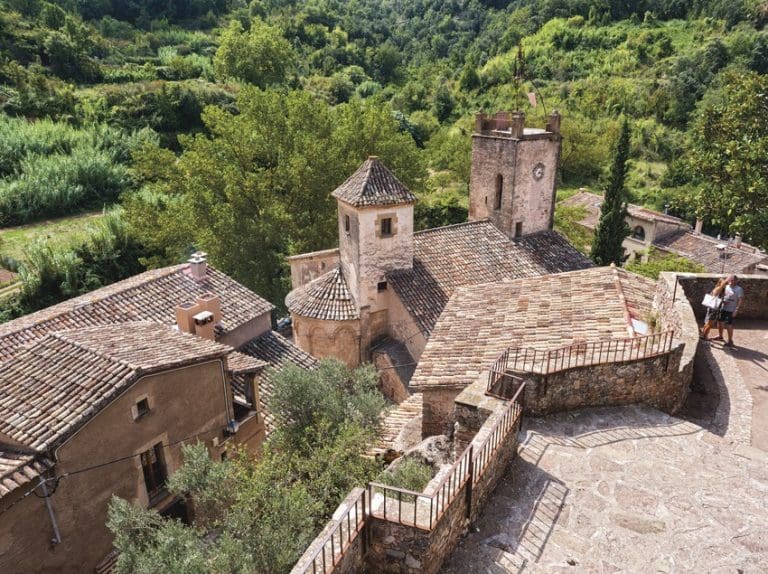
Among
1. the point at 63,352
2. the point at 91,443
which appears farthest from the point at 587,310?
the point at 63,352

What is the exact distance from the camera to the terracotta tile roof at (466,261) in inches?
730

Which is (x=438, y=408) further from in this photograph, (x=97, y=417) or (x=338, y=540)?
(x=97, y=417)

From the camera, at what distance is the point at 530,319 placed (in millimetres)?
12297

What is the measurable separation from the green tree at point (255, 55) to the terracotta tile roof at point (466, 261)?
42240 millimetres

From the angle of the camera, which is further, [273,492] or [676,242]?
[676,242]

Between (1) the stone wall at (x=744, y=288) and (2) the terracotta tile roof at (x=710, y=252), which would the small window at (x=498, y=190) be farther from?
(2) the terracotta tile roof at (x=710, y=252)

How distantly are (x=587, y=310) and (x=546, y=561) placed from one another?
711cm

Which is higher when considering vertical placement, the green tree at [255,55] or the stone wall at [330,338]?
the green tree at [255,55]

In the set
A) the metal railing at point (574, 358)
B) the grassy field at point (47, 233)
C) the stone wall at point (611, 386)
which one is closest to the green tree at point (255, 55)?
the grassy field at point (47, 233)

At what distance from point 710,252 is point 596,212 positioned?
9119mm

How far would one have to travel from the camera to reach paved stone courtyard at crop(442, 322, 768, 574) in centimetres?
589

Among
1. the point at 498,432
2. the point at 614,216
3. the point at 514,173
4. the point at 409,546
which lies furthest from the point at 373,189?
the point at 614,216

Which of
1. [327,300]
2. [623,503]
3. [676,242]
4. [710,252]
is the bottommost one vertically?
[710,252]

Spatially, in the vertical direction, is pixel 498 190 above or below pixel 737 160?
below
